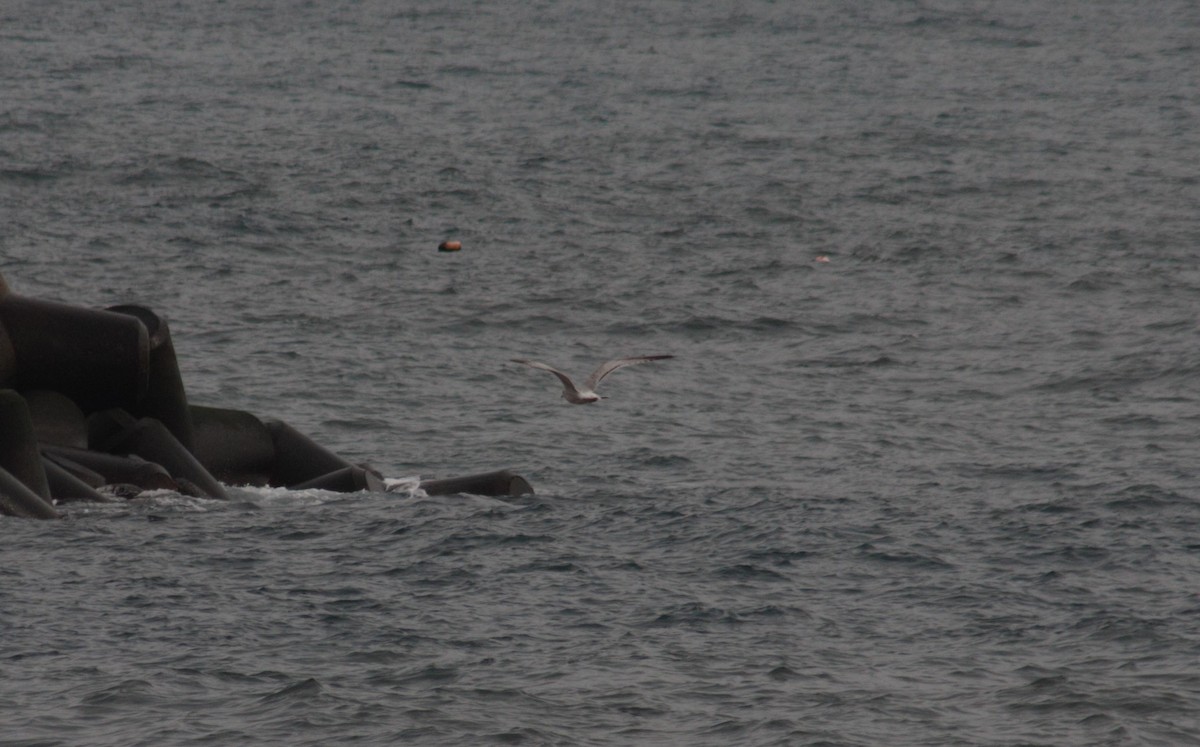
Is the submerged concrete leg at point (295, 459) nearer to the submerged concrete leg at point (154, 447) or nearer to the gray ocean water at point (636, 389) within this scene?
the gray ocean water at point (636, 389)

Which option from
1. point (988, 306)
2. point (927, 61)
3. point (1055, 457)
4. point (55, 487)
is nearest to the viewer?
point (55, 487)

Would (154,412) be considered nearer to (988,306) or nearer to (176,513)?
(176,513)

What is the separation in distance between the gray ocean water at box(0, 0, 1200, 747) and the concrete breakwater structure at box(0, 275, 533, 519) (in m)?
0.65

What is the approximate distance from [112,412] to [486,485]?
498 centimetres

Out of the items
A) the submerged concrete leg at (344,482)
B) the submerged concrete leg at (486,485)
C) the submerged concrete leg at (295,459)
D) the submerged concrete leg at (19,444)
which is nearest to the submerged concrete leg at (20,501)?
the submerged concrete leg at (19,444)

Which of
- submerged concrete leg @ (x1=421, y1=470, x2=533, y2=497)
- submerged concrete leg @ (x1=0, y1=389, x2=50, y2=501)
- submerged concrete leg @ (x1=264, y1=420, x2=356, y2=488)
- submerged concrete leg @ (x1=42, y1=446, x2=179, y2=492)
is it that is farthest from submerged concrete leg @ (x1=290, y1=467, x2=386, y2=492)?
submerged concrete leg @ (x1=0, y1=389, x2=50, y2=501)

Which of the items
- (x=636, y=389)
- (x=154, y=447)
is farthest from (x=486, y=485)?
(x=636, y=389)

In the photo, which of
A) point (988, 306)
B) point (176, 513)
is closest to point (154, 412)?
point (176, 513)

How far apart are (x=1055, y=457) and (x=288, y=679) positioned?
1513 cm

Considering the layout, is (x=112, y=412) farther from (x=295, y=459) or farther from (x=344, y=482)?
(x=344, y=482)

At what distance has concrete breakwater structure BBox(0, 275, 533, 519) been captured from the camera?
2489 centimetres

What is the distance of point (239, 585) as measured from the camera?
21484 mm

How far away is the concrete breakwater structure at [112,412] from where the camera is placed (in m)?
24.9

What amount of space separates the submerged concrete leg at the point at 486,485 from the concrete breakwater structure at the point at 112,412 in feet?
0.04
